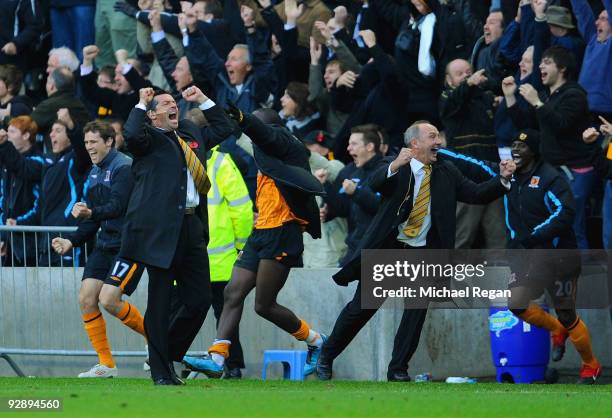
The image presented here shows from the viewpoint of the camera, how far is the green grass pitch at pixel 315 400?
945cm

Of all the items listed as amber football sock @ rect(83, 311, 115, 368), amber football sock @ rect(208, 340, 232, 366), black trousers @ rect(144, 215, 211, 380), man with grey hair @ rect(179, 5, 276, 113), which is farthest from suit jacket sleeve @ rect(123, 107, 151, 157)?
man with grey hair @ rect(179, 5, 276, 113)

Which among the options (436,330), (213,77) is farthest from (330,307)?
(213,77)

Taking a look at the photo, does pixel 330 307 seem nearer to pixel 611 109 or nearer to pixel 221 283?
pixel 221 283

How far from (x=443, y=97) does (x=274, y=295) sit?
3455 millimetres

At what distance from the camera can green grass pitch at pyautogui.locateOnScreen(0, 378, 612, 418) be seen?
945 centimetres

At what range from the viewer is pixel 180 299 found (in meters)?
12.1

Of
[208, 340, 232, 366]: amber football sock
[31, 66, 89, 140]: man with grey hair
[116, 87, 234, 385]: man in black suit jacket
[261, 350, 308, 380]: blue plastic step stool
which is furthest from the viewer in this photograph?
[31, 66, 89, 140]: man with grey hair

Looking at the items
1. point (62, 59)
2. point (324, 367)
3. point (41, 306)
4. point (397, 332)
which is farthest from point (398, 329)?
point (62, 59)

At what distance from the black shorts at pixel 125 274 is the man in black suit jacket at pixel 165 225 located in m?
1.11

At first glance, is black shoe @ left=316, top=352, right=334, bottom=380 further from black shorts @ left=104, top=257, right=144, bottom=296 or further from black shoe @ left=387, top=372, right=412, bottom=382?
black shorts @ left=104, top=257, right=144, bottom=296

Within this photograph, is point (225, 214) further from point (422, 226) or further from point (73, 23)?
point (73, 23)

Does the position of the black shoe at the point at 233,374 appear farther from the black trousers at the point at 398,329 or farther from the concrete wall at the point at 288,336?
the black trousers at the point at 398,329

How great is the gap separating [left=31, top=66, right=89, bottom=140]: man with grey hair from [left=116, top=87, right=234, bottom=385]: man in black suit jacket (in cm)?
661

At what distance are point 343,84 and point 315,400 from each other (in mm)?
7597
